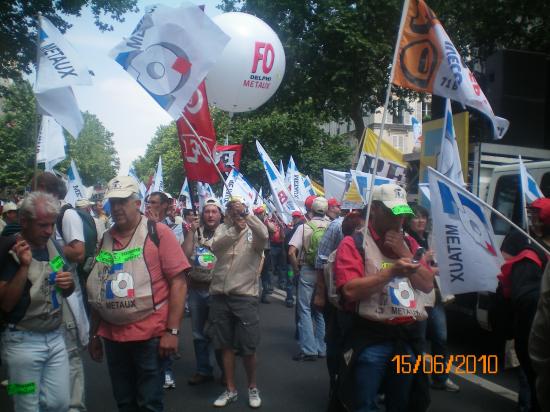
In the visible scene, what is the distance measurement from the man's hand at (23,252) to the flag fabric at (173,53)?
87.3 inches

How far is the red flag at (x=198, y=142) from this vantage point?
6.18m

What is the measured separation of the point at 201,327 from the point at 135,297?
2596 millimetres

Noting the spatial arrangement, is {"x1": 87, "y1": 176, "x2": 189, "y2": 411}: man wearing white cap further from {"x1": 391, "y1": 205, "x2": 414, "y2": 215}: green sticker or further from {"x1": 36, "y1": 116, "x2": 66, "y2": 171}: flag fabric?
{"x1": 36, "y1": 116, "x2": 66, "y2": 171}: flag fabric

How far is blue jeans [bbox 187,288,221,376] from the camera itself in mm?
5918

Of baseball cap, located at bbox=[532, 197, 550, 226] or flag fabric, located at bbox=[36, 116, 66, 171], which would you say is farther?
flag fabric, located at bbox=[36, 116, 66, 171]

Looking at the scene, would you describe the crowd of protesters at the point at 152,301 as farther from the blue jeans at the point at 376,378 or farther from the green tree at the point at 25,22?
the green tree at the point at 25,22

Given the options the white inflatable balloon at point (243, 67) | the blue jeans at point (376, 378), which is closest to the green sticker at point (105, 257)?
the blue jeans at point (376, 378)

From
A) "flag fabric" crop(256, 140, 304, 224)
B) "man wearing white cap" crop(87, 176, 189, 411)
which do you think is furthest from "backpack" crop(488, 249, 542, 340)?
"flag fabric" crop(256, 140, 304, 224)

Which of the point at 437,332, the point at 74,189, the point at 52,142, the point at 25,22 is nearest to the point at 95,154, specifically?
the point at 25,22

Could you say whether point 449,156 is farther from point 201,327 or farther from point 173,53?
point 201,327

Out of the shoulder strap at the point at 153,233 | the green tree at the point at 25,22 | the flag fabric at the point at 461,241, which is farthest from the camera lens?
the green tree at the point at 25,22

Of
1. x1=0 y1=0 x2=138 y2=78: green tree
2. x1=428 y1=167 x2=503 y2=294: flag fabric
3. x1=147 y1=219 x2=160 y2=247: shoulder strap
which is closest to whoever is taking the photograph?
x1=147 y1=219 x2=160 y2=247: shoulder strap

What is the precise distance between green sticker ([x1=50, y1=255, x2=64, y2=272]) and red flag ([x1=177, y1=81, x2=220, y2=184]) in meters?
2.53

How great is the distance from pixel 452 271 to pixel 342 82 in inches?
603
